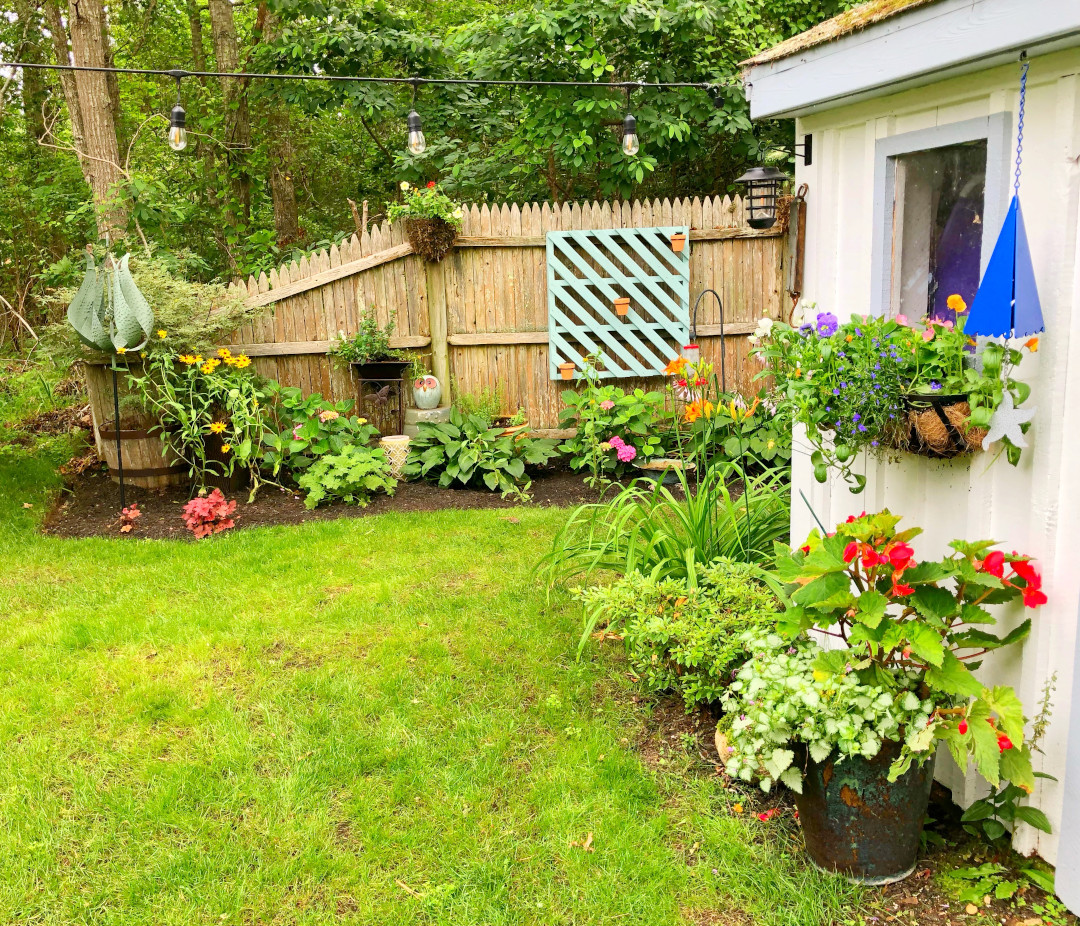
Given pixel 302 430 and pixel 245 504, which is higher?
pixel 302 430

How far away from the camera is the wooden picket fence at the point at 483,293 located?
21.1 feet

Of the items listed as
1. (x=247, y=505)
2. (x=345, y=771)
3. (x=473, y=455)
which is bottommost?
(x=345, y=771)

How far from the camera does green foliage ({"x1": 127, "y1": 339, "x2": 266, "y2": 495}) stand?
559cm

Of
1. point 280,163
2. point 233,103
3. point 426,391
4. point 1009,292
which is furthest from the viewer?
point 280,163

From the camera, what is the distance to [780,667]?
93.6 inches

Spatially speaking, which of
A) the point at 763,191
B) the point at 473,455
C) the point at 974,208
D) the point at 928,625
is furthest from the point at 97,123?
the point at 928,625

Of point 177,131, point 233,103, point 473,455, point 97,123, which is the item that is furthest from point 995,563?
point 233,103

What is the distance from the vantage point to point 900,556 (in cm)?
211

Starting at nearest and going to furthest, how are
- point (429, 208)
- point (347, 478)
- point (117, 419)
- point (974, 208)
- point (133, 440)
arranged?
point (974, 208) → point (117, 419) → point (347, 478) → point (133, 440) → point (429, 208)

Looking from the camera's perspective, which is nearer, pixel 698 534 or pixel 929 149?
pixel 929 149

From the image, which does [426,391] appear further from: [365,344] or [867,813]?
[867,813]

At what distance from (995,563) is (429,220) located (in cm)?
510

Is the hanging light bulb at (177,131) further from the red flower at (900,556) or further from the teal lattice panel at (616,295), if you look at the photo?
the red flower at (900,556)

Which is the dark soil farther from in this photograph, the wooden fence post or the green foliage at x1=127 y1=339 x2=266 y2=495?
the wooden fence post
